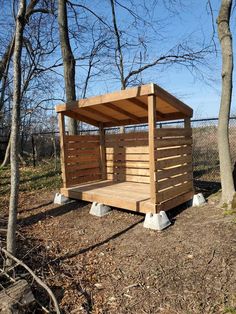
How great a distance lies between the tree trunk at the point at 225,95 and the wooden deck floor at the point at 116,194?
4.65ft

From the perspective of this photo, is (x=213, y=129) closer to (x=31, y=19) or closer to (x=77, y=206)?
(x=77, y=206)

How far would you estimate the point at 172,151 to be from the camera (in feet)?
16.2

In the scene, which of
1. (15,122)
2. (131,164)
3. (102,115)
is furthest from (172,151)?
(15,122)

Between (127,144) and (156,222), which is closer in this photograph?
(156,222)

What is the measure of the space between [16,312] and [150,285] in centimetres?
133

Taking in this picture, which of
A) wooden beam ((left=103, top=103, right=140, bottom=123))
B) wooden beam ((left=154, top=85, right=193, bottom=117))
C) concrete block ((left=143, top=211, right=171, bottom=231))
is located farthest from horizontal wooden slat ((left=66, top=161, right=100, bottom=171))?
wooden beam ((left=154, top=85, right=193, bottom=117))

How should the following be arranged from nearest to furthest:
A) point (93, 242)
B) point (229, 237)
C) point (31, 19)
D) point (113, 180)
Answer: point (229, 237) < point (93, 242) < point (113, 180) < point (31, 19)

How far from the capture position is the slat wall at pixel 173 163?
4582 millimetres

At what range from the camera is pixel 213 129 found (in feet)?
29.6

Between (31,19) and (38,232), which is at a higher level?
(31,19)

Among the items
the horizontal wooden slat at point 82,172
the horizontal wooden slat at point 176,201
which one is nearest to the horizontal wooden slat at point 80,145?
the horizontal wooden slat at point 82,172

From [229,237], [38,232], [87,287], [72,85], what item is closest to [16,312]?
[87,287]

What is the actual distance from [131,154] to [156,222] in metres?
2.32

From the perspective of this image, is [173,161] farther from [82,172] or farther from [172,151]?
[82,172]
